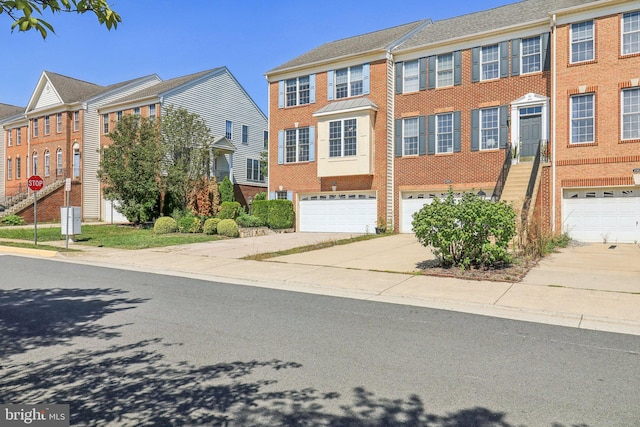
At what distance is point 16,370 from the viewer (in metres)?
4.34

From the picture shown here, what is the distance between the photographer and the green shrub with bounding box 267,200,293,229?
2397 centimetres

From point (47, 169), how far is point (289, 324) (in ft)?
119

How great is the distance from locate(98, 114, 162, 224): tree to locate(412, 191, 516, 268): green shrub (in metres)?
18.3

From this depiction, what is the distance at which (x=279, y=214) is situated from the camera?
24062mm

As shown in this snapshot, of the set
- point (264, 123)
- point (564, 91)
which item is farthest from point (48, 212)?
point (564, 91)

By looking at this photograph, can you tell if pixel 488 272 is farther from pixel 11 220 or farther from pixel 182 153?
pixel 11 220

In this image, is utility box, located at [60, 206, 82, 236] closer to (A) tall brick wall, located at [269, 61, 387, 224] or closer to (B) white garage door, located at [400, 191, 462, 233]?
(A) tall brick wall, located at [269, 61, 387, 224]

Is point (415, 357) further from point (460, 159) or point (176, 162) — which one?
point (176, 162)

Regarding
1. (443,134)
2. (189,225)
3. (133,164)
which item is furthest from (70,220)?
(443,134)

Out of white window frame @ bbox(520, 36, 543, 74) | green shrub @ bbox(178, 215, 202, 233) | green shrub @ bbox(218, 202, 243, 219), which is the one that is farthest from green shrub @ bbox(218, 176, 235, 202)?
white window frame @ bbox(520, 36, 543, 74)

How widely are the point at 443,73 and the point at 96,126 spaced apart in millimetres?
25967

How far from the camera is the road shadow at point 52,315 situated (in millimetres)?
5348

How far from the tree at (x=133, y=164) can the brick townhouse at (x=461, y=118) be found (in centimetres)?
686

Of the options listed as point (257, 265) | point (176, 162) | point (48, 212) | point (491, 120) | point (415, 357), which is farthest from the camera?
point (48, 212)
